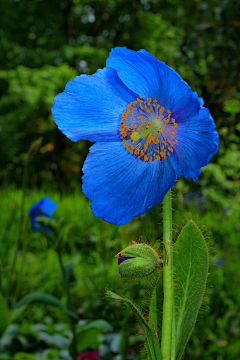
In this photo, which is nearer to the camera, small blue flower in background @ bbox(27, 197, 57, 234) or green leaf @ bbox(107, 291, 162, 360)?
green leaf @ bbox(107, 291, 162, 360)

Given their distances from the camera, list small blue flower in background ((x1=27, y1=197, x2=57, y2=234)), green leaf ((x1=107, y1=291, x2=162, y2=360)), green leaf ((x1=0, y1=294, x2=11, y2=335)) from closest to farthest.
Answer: green leaf ((x1=107, y1=291, x2=162, y2=360))
green leaf ((x1=0, y1=294, x2=11, y2=335))
small blue flower in background ((x1=27, y1=197, x2=57, y2=234))

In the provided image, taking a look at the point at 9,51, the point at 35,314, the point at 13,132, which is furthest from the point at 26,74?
the point at 35,314

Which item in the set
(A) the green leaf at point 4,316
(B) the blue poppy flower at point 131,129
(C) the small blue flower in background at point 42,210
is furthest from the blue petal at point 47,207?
(B) the blue poppy flower at point 131,129

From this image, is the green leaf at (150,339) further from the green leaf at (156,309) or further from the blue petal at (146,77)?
the blue petal at (146,77)

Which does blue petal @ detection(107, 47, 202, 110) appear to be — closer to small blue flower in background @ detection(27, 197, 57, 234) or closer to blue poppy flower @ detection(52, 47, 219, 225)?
blue poppy flower @ detection(52, 47, 219, 225)

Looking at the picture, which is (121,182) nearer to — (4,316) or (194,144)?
(194,144)

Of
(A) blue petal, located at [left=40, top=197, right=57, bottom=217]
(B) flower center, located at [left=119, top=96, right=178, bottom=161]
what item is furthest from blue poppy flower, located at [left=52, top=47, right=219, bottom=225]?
(A) blue petal, located at [left=40, top=197, right=57, bottom=217]

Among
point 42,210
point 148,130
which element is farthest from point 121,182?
point 42,210
